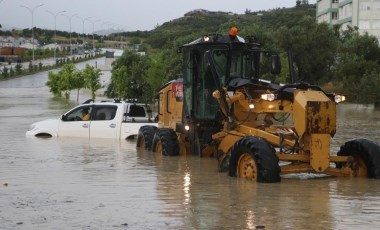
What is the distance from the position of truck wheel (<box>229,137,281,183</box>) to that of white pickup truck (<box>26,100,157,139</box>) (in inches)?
408

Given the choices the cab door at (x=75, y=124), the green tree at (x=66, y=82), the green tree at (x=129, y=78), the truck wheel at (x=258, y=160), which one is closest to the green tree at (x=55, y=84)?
the green tree at (x=66, y=82)

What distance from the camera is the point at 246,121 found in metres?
14.5

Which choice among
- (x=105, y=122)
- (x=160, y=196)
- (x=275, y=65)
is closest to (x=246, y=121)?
(x=275, y=65)

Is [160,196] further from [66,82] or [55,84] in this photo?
[55,84]

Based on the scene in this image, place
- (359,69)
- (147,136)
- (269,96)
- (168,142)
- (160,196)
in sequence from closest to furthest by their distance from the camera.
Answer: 1. (160,196)
2. (269,96)
3. (168,142)
4. (147,136)
5. (359,69)

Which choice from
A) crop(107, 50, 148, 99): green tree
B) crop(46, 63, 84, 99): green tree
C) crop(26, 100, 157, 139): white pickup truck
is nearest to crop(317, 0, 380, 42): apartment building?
crop(107, 50, 148, 99): green tree

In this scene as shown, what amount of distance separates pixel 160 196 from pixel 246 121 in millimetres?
4085

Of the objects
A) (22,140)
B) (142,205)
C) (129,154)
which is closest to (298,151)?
(142,205)

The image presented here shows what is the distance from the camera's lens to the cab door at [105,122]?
22.7m

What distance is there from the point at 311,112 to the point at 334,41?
48501mm

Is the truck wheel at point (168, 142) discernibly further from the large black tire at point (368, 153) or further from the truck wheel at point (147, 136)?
the large black tire at point (368, 153)

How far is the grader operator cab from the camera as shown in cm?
1210

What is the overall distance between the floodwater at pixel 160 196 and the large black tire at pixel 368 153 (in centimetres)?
27

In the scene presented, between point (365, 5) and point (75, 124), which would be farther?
point (365, 5)
